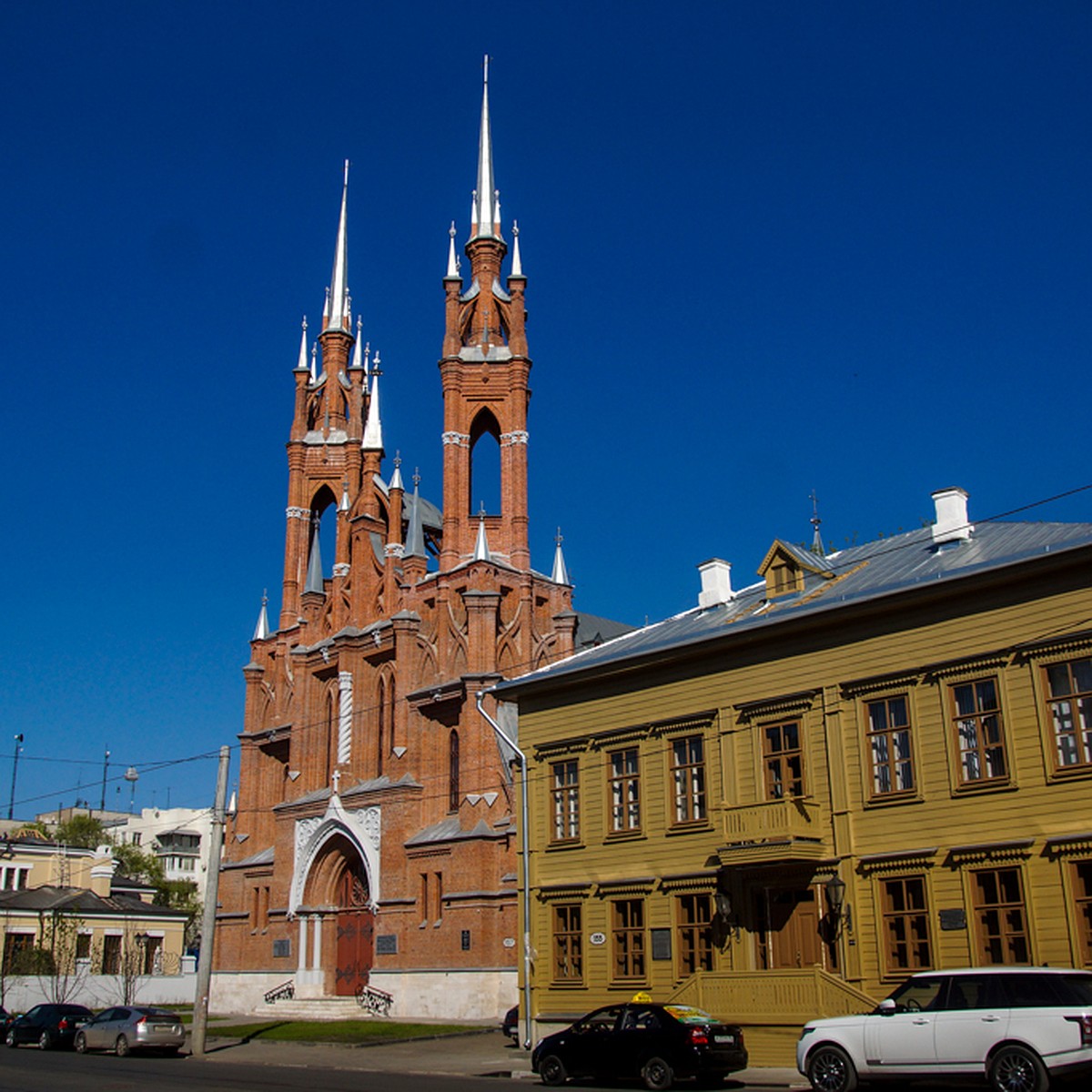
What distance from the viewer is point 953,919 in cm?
2344

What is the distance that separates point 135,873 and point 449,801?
57.1m

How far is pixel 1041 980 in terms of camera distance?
17.0 meters

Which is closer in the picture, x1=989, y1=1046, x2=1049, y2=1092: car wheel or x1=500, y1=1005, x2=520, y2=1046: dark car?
x1=989, y1=1046, x2=1049, y2=1092: car wheel

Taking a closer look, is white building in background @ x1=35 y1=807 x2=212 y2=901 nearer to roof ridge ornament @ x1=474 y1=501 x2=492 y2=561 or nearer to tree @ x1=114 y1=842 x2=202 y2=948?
tree @ x1=114 y1=842 x2=202 y2=948

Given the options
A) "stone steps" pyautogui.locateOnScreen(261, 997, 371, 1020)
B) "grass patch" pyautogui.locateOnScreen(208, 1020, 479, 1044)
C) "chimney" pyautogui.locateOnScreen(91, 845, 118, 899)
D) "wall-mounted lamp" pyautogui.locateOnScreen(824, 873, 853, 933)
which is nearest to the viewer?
"wall-mounted lamp" pyautogui.locateOnScreen(824, 873, 853, 933)

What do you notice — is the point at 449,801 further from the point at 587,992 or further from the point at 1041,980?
the point at 1041,980

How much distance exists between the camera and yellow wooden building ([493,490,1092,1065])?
22.9m

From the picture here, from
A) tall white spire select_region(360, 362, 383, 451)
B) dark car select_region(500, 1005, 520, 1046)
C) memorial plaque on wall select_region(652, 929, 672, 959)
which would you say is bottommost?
dark car select_region(500, 1005, 520, 1046)

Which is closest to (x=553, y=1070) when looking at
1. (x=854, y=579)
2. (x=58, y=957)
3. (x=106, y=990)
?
(x=854, y=579)

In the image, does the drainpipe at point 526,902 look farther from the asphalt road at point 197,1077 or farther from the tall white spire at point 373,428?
the tall white spire at point 373,428

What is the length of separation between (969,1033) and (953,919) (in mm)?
6297

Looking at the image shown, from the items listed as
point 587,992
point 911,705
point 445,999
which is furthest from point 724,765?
point 445,999

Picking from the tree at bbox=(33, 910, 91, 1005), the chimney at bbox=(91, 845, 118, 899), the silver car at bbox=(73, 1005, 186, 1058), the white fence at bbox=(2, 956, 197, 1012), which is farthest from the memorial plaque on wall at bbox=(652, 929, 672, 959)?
the chimney at bbox=(91, 845, 118, 899)

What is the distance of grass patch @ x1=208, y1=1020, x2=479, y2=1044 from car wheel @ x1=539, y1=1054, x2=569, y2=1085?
46.2 ft
